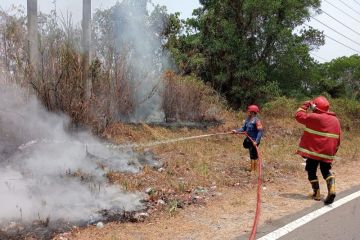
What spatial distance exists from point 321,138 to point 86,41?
516cm

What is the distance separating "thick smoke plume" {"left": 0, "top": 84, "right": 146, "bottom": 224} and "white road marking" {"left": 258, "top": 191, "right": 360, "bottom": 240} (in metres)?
1.90

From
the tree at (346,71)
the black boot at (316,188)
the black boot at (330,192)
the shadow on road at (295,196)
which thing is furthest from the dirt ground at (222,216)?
the tree at (346,71)

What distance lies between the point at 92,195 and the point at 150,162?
2718 millimetres

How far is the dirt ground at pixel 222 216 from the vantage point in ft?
16.0

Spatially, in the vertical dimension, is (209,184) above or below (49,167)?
below

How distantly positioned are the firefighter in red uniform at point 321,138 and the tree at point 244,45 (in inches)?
459

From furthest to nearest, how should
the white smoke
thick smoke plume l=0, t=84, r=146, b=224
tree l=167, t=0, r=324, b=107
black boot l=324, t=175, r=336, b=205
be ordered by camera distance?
tree l=167, t=0, r=324, b=107, the white smoke, black boot l=324, t=175, r=336, b=205, thick smoke plume l=0, t=84, r=146, b=224

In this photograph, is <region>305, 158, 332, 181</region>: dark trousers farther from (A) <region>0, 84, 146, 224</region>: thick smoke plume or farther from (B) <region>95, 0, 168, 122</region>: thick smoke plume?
(B) <region>95, 0, 168, 122</region>: thick smoke plume

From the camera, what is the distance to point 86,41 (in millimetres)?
8781

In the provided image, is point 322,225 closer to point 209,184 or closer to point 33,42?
point 209,184

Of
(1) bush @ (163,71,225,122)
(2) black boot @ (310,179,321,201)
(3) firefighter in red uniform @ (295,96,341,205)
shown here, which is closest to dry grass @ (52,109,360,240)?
(2) black boot @ (310,179,321,201)

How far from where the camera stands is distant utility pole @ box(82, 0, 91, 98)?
27.3ft

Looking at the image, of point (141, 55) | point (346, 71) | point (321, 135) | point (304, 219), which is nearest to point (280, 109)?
point (141, 55)

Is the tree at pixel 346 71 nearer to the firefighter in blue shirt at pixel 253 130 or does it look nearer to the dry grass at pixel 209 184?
the dry grass at pixel 209 184
